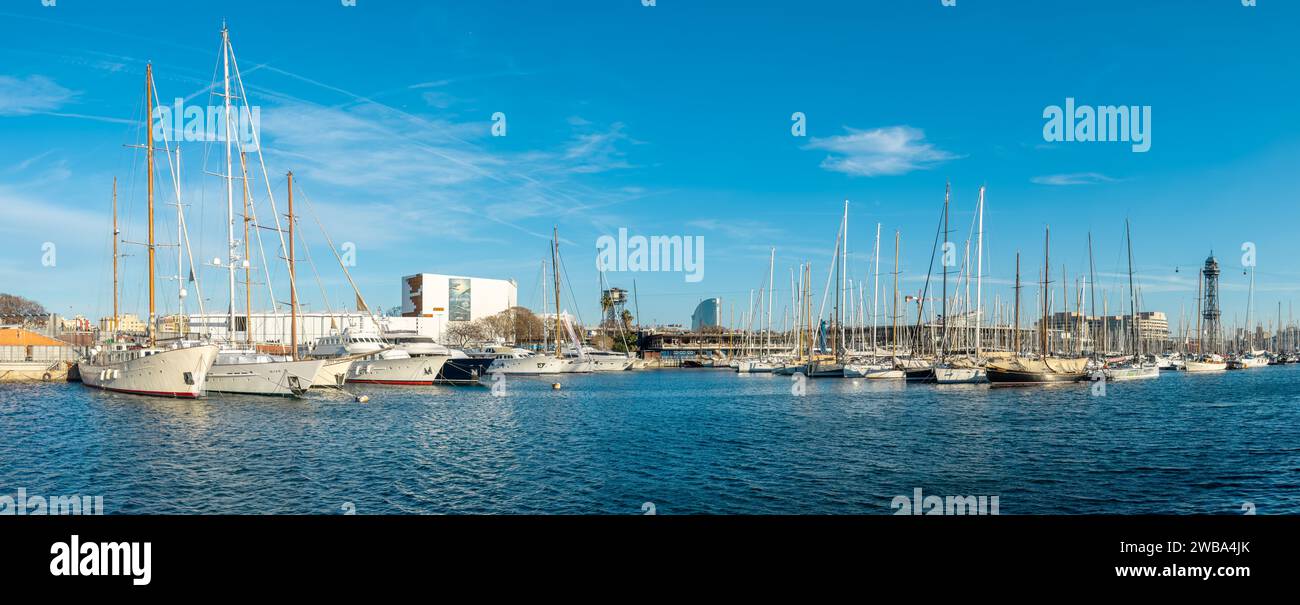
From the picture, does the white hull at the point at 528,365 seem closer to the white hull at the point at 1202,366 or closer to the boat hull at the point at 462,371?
the boat hull at the point at 462,371

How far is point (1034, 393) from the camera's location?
57.2 metres

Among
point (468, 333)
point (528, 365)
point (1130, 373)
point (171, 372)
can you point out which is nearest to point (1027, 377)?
point (1130, 373)

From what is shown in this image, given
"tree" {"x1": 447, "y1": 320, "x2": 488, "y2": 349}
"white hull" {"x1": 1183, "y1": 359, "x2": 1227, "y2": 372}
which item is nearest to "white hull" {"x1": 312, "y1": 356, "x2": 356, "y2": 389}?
"white hull" {"x1": 1183, "y1": 359, "x2": 1227, "y2": 372}

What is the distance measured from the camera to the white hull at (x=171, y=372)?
149 feet

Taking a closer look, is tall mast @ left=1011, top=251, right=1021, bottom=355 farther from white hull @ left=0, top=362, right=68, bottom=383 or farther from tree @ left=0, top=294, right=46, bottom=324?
tree @ left=0, top=294, right=46, bottom=324

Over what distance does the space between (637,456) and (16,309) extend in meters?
164

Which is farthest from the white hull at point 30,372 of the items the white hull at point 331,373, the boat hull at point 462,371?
the white hull at point 331,373

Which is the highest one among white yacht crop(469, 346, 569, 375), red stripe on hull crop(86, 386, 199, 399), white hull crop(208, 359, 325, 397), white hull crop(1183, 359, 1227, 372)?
white hull crop(208, 359, 325, 397)

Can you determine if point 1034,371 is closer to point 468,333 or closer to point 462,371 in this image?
point 462,371

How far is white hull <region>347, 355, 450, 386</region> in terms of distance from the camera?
64562 millimetres

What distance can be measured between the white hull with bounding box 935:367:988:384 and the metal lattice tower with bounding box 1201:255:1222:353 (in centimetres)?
12563
